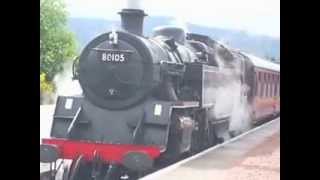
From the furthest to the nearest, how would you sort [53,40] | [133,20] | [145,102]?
[145,102] < [53,40] < [133,20]

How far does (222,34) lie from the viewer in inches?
100

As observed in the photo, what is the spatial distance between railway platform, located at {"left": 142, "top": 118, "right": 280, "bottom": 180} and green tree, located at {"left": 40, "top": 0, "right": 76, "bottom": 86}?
63 cm

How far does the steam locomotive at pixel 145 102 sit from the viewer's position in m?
2.65

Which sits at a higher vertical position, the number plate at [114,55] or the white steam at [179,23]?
the white steam at [179,23]

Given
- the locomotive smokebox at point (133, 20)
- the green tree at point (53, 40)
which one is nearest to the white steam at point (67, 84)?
the green tree at point (53, 40)

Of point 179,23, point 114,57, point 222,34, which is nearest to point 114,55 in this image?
point 114,57

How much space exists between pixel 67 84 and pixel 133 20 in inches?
17.5

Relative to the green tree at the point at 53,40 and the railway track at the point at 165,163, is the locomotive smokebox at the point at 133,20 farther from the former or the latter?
the railway track at the point at 165,163

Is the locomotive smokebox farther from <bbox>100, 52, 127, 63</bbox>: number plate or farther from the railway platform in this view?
the railway platform

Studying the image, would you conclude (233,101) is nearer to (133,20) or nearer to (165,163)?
(165,163)

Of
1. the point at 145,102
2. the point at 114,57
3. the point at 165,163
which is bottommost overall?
the point at 165,163
